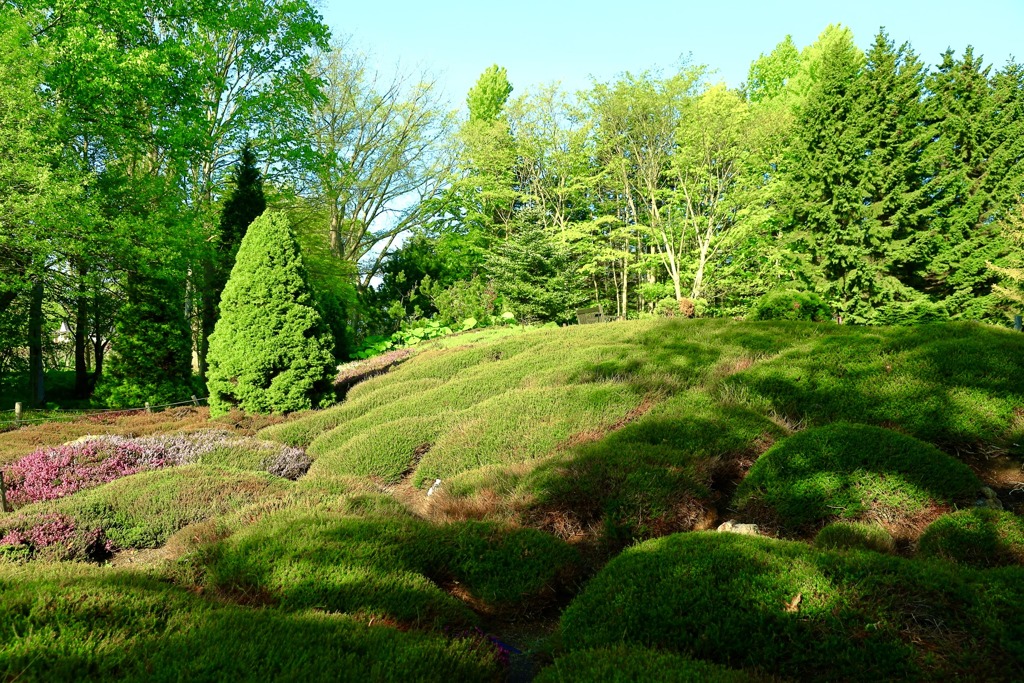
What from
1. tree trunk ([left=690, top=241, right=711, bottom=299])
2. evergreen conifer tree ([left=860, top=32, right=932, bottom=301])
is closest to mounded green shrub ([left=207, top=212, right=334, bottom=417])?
tree trunk ([left=690, top=241, right=711, bottom=299])

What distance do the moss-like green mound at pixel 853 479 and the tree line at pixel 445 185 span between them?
8688 millimetres

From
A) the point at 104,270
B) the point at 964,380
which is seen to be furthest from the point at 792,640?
the point at 104,270

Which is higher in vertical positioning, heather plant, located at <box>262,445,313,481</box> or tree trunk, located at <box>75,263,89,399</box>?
tree trunk, located at <box>75,263,89,399</box>

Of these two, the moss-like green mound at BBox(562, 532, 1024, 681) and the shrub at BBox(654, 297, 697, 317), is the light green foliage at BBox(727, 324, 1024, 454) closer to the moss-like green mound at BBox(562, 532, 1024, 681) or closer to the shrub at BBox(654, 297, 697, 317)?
the moss-like green mound at BBox(562, 532, 1024, 681)

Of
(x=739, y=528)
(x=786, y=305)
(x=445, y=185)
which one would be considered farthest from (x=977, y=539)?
(x=445, y=185)

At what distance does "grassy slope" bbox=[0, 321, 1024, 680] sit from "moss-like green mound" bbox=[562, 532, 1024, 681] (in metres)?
0.02

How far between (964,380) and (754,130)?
779 inches

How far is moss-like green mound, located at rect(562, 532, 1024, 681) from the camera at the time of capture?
2561 mm

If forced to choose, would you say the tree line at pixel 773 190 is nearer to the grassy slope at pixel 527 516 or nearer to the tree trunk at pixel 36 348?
the tree trunk at pixel 36 348

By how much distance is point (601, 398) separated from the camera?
6629 millimetres

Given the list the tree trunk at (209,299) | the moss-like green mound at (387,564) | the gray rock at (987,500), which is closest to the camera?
the moss-like green mound at (387,564)

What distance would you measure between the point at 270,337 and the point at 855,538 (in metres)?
8.74

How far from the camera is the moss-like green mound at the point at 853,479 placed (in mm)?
4203

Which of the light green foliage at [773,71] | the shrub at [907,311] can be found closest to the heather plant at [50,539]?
the shrub at [907,311]
